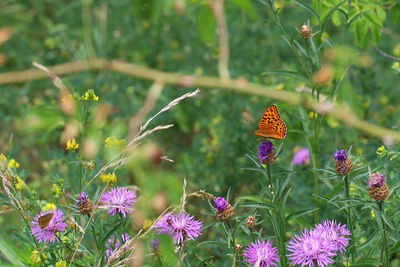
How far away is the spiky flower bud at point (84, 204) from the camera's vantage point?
1217 millimetres

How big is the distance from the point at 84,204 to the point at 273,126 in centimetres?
57

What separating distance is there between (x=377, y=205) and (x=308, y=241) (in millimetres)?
199

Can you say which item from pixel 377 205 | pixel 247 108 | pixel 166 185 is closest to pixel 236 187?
pixel 247 108

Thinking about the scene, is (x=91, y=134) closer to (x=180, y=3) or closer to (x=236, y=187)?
(x=180, y=3)

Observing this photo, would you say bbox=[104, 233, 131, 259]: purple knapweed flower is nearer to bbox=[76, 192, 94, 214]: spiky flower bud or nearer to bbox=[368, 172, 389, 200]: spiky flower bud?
bbox=[76, 192, 94, 214]: spiky flower bud

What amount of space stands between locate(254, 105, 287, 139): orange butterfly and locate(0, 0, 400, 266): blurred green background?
35 cm

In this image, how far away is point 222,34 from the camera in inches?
22.6

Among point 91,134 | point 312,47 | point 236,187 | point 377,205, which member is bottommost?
point 236,187

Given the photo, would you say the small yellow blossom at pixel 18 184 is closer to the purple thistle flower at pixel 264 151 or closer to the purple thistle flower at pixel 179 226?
the purple thistle flower at pixel 179 226

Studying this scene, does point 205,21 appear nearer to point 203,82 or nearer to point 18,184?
point 203,82

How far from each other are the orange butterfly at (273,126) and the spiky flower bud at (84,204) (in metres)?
0.51

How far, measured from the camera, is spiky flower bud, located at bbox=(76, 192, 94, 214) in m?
1.22

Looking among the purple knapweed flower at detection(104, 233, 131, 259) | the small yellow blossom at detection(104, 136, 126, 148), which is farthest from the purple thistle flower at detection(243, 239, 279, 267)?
the small yellow blossom at detection(104, 136, 126, 148)

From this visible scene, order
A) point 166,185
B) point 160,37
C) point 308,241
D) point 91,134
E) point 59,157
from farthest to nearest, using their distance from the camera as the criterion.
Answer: point 160,37
point 59,157
point 308,241
point 91,134
point 166,185
